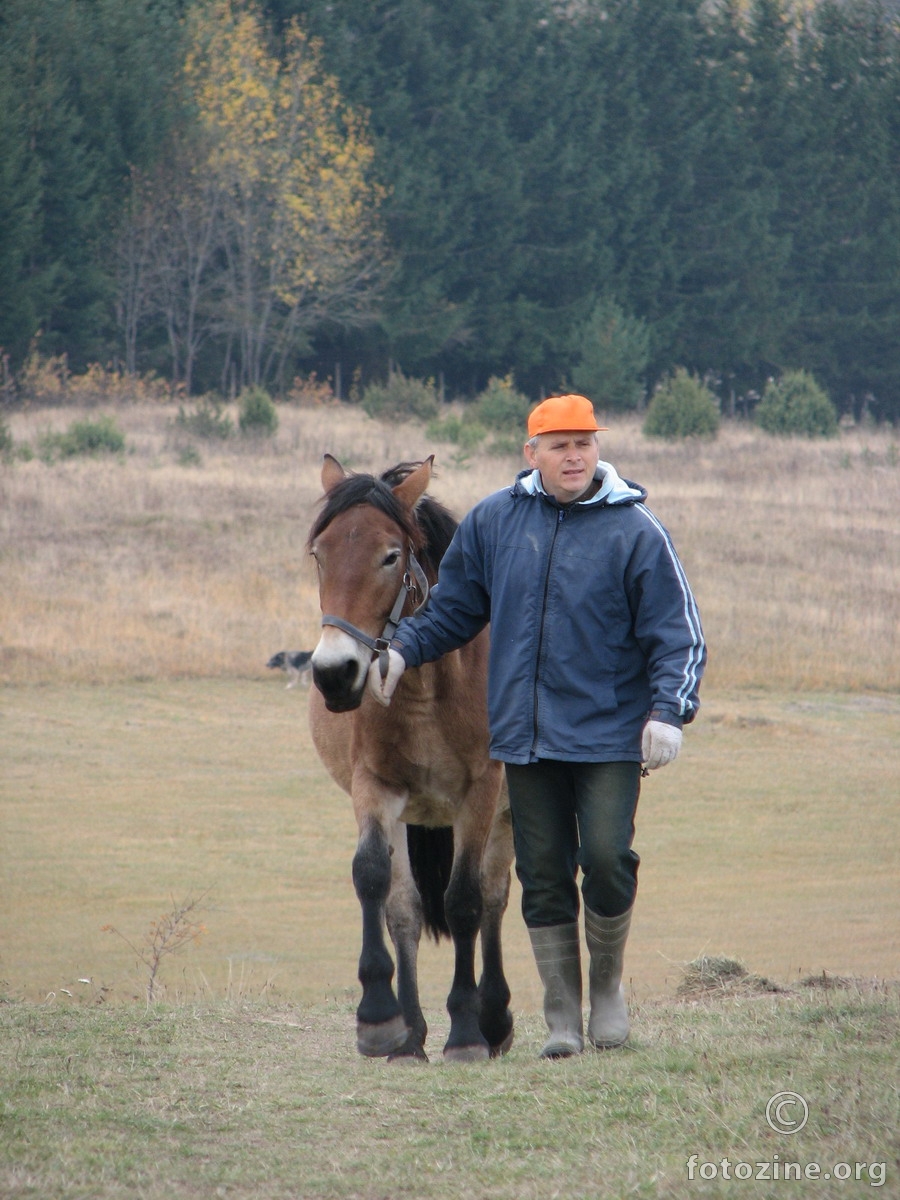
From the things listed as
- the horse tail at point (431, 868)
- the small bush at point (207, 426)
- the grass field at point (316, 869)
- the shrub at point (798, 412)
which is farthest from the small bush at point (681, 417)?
the horse tail at point (431, 868)

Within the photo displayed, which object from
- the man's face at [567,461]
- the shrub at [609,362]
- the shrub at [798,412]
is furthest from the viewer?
the shrub at [609,362]

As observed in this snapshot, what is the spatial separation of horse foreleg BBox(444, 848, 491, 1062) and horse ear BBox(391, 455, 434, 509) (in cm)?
124

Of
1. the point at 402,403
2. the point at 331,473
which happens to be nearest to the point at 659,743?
the point at 331,473

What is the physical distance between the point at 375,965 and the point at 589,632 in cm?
136

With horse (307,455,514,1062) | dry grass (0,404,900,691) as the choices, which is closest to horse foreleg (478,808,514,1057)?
horse (307,455,514,1062)

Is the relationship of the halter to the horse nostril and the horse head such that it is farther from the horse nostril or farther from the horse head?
the horse nostril

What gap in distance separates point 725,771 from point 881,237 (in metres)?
41.1

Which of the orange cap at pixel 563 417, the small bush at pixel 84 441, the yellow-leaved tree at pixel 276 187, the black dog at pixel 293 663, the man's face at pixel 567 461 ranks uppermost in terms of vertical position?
the yellow-leaved tree at pixel 276 187

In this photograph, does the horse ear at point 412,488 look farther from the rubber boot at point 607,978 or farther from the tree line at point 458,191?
the tree line at point 458,191

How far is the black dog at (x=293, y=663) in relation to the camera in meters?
16.4

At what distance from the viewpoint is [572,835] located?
4.46 meters

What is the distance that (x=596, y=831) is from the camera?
4223 millimetres

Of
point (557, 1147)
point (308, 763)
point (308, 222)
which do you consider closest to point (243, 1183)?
point (557, 1147)

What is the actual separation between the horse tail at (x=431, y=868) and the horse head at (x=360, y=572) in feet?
4.50
